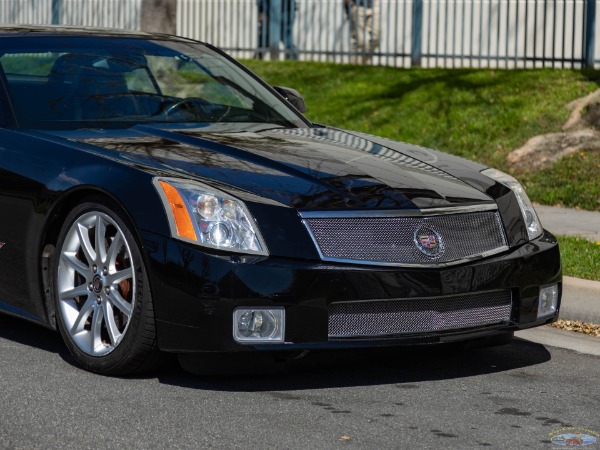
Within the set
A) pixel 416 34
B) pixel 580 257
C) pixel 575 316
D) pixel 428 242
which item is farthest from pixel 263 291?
pixel 416 34

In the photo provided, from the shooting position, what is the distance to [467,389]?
5.77 m

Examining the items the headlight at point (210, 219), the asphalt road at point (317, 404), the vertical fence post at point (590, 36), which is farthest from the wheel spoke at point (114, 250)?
the vertical fence post at point (590, 36)

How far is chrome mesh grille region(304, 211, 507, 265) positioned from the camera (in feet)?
17.9

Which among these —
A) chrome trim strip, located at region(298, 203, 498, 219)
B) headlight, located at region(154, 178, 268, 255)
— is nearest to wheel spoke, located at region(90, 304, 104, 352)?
headlight, located at region(154, 178, 268, 255)

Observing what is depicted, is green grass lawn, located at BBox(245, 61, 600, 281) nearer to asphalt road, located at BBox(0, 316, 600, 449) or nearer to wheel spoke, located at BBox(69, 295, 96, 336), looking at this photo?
asphalt road, located at BBox(0, 316, 600, 449)

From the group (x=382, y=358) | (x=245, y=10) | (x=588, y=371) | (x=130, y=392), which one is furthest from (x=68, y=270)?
(x=245, y=10)

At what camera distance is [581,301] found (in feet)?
23.9

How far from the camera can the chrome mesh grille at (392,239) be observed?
5.44m

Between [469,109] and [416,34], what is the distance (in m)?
3.88

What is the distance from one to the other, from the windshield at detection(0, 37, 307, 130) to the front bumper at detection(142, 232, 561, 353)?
133cm

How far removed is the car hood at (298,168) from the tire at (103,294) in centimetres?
33

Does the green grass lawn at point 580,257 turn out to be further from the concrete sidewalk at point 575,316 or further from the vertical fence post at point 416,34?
the vertical fence post at point 416,34

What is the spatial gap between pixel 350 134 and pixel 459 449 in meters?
2.61

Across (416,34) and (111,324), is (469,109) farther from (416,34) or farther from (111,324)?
(111,324)
